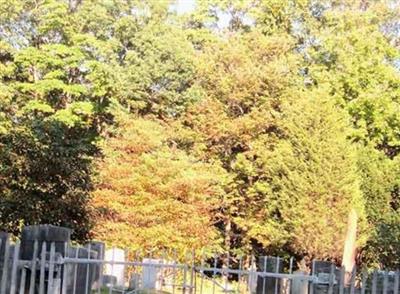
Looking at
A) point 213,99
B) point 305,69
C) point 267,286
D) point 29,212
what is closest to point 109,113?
point 213,99

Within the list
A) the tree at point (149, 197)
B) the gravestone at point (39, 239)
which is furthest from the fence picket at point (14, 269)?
the tree at point (149, 197)

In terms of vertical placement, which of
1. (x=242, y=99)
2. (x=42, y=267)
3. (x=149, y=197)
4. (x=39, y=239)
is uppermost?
(x=242, y=99)

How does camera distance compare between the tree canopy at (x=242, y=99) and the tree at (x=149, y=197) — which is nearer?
the tree at (x=149, y=197)

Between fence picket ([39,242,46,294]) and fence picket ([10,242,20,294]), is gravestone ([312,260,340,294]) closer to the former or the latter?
fence picket ([39,242,46,294])

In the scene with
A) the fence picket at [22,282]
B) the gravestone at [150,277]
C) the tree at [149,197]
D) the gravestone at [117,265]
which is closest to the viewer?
the fence picket at [22,282]

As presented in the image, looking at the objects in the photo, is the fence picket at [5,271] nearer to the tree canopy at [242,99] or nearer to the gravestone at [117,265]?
the gravestone at [117,265]

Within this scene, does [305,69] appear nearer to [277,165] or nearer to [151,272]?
[277,165]

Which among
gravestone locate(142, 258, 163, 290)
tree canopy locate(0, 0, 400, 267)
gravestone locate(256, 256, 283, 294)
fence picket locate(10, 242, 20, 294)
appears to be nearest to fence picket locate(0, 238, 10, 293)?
fence picket locate(10, 242, 20, 294)

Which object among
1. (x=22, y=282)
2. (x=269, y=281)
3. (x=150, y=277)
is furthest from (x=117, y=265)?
(x=22, y=282)

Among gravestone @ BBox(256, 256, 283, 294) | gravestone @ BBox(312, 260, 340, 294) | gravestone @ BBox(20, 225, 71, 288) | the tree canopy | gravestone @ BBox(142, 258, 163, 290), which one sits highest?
the tree canopy

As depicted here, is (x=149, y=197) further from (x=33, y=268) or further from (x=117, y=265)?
(x=33, y=268)

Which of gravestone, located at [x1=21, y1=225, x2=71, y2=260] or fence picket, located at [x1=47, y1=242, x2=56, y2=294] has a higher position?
gravestone, located at [x1=21, y1=225, x2=71, y2=260]

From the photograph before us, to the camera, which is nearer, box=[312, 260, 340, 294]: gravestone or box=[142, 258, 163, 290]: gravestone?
box=[312, 260, 340, 294]: gravestone

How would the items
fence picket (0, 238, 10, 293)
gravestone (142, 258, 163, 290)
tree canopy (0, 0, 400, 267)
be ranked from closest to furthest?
fence picket (0, 238, 10, 293) < gravestone (142, 258, 163, 290) < tree canopy (0, 0, 400, 267)
